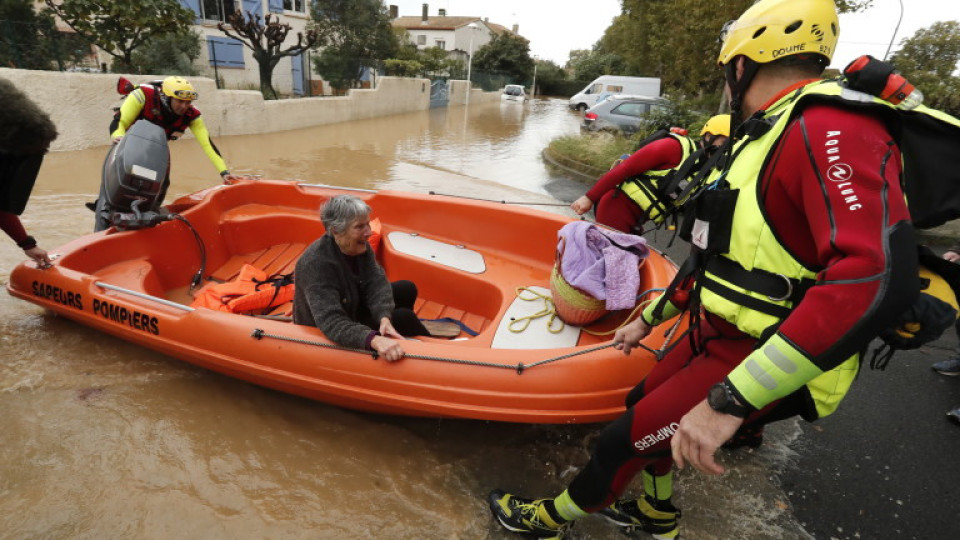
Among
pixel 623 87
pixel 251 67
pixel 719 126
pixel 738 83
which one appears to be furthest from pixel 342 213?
pixel 251 67

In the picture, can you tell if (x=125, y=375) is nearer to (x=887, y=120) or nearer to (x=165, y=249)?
(x=165, y=249)

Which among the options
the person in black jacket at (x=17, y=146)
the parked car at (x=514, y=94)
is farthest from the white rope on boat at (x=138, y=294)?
the parked car at (x=514, y=94)

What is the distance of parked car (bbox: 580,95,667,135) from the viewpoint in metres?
11.8

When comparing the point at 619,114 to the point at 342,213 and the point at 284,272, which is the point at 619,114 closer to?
the point at 284,272

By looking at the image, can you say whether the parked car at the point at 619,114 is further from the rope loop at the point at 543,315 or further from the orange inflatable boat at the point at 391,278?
the rope loop at the point at 543,315

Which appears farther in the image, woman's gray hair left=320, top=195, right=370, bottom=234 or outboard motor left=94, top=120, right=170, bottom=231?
outboard motor left=94, top=120, right=170, bottom=231

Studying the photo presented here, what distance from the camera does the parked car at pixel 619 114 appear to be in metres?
11.8

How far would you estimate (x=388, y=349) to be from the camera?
2281 millimetres

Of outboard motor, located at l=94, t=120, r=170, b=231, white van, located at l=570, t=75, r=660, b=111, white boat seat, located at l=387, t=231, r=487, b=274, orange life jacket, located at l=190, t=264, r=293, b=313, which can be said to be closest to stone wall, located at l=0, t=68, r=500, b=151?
outboard motor, located at l=94, t=120, r=170, b=231

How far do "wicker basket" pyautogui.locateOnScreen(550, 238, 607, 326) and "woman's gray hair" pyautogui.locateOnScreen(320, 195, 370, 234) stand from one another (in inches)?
48.1

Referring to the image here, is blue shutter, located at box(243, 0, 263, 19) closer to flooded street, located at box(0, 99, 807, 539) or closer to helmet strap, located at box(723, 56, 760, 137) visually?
flooded street, located at box(0, 99, 807, 539)

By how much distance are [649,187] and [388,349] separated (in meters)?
1.97

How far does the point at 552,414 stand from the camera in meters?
2.24

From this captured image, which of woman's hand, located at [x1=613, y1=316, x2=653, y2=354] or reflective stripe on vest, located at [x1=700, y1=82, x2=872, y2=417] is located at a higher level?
reflective stripe on vest, located at [x1=700, y1=82, x2=872, y2=417]
